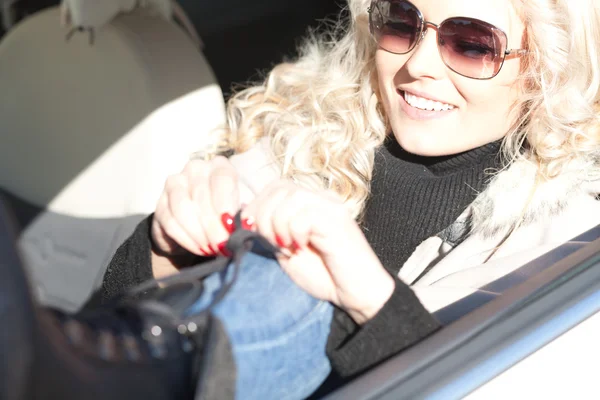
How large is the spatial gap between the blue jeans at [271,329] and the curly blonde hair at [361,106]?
535mm

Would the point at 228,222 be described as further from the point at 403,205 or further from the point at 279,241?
the point at 403,205

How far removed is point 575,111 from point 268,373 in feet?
2.36

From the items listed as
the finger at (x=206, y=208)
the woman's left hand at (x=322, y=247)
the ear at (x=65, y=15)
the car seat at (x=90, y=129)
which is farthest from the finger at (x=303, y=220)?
the ear at (x=65, y=15)

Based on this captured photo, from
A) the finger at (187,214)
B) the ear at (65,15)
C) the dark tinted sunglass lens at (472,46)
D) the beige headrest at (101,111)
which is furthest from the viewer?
the ear at (65,15)

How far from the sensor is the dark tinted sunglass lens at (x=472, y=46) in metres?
1.25

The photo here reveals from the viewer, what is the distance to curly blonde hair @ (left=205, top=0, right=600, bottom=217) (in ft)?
4.19

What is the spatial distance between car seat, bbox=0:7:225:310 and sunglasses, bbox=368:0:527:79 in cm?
62

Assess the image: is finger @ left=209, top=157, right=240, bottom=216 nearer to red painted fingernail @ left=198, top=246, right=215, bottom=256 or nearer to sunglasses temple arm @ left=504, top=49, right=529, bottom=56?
red painted fingernail @ left=198, top=246, right=215, bottom=256

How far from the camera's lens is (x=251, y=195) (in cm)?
144

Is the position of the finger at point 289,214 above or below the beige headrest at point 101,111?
above

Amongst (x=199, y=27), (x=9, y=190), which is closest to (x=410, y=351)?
(x=9, y=190)

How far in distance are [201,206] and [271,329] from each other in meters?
0.21

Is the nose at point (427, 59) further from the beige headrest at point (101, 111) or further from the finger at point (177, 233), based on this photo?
the beige headrest at point (101, 111)

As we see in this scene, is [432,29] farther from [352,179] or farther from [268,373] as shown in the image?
[268,373]
